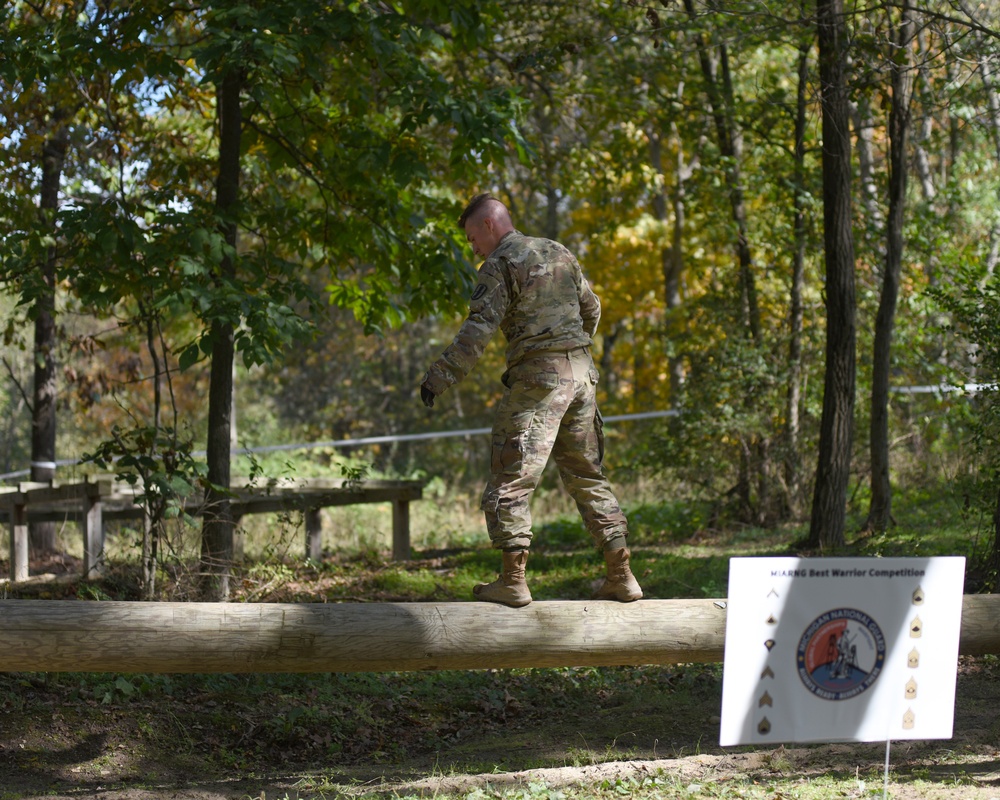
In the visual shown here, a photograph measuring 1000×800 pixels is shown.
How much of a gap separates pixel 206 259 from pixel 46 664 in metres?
3.34

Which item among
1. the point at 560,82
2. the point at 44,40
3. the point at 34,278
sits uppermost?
the point at 560,82

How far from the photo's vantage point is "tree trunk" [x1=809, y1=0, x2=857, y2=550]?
8.97m

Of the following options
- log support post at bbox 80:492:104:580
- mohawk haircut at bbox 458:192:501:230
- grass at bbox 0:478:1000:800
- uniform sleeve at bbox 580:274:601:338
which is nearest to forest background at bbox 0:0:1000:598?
log support post at bbox 80:492:104:580

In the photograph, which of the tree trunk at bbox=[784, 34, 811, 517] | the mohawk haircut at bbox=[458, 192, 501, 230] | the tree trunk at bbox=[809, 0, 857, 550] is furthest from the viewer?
the tree trunk at bbox=[784, 34, 811, 517]

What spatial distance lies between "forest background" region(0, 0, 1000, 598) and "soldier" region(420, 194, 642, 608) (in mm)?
2361

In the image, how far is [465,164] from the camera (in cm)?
816

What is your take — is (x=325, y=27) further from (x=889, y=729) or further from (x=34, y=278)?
(x=889, y=729)

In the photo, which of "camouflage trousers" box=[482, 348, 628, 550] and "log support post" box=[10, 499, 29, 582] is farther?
"log support post" box=[10, 499, 29, 582]

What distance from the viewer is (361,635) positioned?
4578 millimetres

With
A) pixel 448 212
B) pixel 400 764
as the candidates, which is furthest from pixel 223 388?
pixel 400 764

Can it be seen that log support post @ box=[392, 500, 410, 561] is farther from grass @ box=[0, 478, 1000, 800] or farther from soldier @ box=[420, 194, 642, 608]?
soldier @ box=[420, 194, 642, 608]

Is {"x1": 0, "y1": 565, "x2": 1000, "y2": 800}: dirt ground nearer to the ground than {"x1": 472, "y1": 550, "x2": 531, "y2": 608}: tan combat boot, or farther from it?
nearer to the ground

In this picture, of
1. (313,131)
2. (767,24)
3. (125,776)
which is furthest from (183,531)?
(767,24)

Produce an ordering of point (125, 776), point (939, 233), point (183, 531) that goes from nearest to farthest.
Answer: point (125, 776)
point (183, 531)
point (939, 233)
